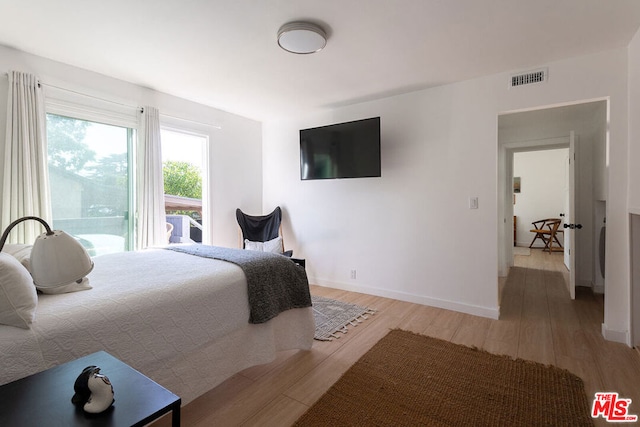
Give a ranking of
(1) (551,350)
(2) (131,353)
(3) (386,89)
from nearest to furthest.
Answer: (2) (131,353), (1) (551,350), (3) (386,89)

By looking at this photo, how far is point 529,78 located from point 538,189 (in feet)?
19.9

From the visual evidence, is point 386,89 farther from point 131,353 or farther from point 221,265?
point 131,353

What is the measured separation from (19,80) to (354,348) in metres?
3.38

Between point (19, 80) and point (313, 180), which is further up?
point (19, 80)

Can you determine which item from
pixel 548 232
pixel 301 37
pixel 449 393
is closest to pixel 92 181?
pixel 301 37

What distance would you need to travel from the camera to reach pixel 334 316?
3049 mm

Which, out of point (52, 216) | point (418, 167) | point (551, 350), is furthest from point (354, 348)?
point (52, 216)

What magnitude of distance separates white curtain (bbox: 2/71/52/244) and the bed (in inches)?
31.0

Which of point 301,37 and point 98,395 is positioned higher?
point 301,37

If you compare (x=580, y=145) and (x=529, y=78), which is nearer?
(x=529, y=78)

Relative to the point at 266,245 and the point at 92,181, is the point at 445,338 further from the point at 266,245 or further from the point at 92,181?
the point at 92,181

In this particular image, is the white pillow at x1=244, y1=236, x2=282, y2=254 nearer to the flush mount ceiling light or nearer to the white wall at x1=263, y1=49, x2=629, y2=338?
the white wall at x1=263, y1=49, x2=629, y2=338

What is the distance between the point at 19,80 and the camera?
237 centimetres

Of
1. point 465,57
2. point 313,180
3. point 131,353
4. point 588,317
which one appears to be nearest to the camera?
point 131,353
